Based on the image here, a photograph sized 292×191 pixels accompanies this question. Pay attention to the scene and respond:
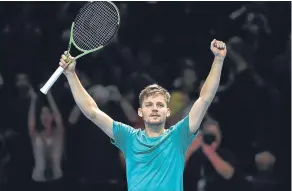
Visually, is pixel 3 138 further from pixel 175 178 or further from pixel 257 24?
pixel 175 178

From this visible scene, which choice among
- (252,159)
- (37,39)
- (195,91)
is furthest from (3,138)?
(252,159)

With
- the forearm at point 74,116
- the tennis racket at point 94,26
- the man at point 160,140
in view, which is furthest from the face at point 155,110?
the forearm at point 74,116

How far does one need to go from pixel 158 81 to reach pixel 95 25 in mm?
2752

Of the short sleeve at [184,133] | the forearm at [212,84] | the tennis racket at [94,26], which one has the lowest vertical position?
the short sleeve at [184,133]

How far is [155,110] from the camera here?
228 inches

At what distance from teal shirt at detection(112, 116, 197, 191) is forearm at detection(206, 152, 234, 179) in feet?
10.9

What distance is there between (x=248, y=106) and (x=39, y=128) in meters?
2.29

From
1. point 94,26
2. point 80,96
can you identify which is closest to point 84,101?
point 80,96

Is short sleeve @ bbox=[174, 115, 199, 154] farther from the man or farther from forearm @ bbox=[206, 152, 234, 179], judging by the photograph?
forearm @ bbox=[206, 152, 234, 179]

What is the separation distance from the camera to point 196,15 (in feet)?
31.2

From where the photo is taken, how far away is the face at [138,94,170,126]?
579cm

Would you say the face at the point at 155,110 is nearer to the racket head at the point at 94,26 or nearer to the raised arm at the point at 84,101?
the raised arm at the point at 84,101

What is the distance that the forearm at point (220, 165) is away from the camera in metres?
9.16

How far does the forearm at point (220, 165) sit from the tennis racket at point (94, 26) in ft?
9.56
